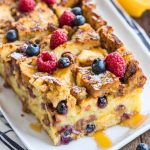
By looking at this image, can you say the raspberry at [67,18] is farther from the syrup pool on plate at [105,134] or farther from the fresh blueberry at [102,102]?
the syrup pool on plate at [105,134]

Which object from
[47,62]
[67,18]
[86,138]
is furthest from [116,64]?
[67,18]

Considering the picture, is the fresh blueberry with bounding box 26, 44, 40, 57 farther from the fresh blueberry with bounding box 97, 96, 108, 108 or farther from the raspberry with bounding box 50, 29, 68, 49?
the fresh blueberry with bounding box 97, 96, 108, 108

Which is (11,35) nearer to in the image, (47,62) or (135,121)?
(47,62)

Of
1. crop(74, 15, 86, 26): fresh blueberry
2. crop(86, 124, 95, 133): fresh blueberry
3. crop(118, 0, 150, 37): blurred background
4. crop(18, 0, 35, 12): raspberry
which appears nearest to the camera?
crop(86, 124, 95, 133): fresh blueberry

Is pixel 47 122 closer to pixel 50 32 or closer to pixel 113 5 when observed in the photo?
pixel 50 32

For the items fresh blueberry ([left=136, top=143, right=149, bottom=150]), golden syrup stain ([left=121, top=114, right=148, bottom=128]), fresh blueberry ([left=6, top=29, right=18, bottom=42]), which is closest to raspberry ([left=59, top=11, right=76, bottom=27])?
fresh blueberry ([left=6, top=29, right=18, bottom=42])
